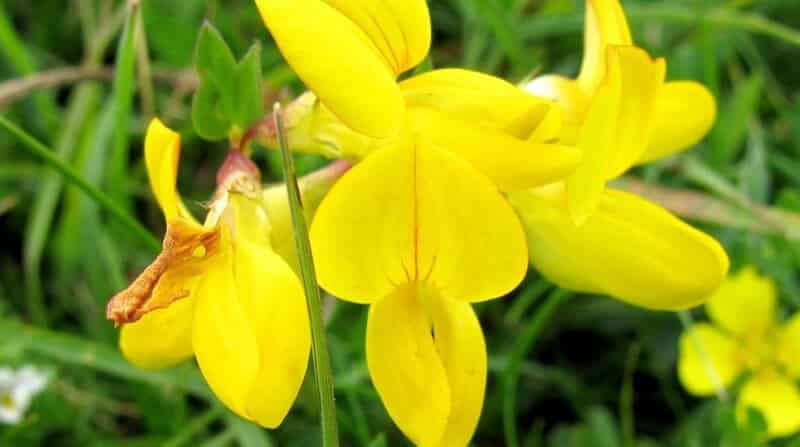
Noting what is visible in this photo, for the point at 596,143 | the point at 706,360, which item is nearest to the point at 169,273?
the point at 596,143

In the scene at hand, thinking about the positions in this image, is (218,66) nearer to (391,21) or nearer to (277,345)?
(391,21)

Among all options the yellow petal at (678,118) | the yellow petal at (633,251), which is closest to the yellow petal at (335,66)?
the yellow petal at (633,251)

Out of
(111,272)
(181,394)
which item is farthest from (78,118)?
(181,394)

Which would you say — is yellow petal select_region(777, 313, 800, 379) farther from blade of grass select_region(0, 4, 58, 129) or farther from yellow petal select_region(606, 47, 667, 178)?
blade of grass select_region(0, 4, 58, 129)

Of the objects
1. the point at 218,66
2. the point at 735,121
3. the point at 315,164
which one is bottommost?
the point at 735,121

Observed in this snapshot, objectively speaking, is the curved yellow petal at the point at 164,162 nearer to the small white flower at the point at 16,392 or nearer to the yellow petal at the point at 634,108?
the yellow petal at the point at 634,108

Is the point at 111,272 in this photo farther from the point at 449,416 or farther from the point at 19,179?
the point at 449,416

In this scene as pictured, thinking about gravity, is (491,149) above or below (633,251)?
above
